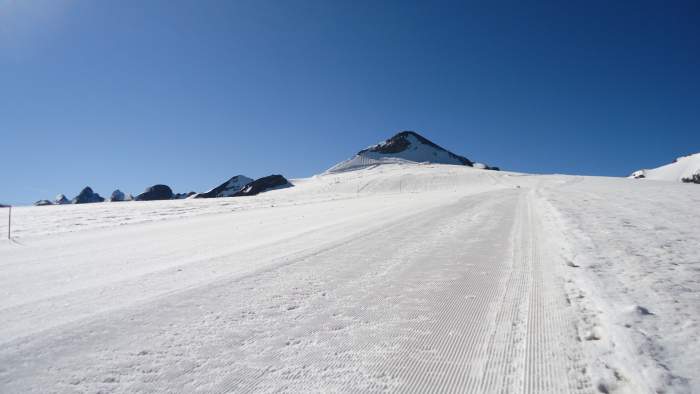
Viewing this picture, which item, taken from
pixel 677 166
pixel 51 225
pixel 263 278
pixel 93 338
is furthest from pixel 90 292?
pixel 677 166

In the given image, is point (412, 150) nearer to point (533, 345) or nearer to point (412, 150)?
point (412, 150)

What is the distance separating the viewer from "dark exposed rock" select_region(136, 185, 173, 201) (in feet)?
371

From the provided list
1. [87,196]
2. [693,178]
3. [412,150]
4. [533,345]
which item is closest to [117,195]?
[87,196]

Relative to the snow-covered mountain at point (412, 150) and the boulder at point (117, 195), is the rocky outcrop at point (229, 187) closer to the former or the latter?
the snow-covered mountain at point (412, 150)

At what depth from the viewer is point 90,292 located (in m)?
4.34

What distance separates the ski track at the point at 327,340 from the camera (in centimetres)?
241

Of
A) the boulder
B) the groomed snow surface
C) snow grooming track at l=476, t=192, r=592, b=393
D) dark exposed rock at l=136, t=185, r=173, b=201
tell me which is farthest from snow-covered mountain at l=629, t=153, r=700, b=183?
the boulder

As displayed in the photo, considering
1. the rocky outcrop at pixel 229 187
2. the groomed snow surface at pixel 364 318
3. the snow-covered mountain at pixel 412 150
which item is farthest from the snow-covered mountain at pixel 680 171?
the rocky outcrop at pixel 229 187

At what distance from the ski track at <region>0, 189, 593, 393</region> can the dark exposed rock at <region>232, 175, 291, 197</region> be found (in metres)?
69.7

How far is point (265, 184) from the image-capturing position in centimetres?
7569

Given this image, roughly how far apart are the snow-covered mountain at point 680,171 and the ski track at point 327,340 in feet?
338

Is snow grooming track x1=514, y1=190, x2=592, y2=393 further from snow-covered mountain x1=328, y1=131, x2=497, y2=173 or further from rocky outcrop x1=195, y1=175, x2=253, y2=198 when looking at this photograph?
snow-covered mountain x1=328, y1=131, x2=497, y2=173

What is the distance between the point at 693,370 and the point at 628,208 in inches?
454

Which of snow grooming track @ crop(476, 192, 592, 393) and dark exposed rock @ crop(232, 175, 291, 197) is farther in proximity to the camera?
dark exposed rock @ crop(232, 175, 291, 197)
